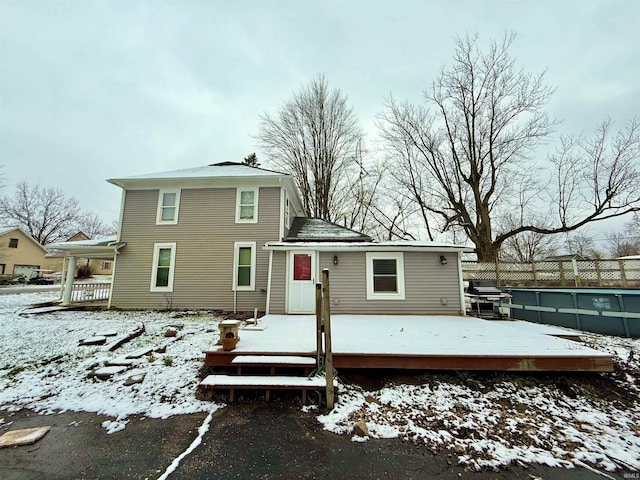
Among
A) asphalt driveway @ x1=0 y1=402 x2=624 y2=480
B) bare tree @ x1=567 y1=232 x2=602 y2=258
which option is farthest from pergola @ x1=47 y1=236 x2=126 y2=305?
bare tree @ x1=567 y1=232 x2=602 y2=258

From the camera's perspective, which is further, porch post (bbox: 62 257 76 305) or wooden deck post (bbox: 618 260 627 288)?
wooden deck post (bbox: 618 260 627 288)

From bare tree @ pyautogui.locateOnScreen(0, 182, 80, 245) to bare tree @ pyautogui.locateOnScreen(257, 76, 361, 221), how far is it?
29.9 meters

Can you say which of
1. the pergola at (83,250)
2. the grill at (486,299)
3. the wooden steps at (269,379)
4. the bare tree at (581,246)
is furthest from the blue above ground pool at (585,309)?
the bare tree at (581,246)

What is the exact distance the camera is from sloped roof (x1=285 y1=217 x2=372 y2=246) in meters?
9.55

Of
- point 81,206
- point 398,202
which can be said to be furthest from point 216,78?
point 81,206

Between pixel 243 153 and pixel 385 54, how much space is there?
14.6 metres

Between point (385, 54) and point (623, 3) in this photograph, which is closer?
point (623, 3)

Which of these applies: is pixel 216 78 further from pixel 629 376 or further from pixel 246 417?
pixel 629 376

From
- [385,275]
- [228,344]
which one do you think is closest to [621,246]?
[385,275]

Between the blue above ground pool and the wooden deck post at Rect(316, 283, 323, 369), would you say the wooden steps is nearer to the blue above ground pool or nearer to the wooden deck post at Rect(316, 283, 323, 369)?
the wooden deck post at Rect(316, 283, 323, 369)

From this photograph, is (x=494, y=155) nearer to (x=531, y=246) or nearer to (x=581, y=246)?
(x=531, y=246)

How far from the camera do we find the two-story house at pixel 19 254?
23.3 meters

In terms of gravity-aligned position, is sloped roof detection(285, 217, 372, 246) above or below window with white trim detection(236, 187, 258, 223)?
below

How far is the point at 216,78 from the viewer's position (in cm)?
1261
